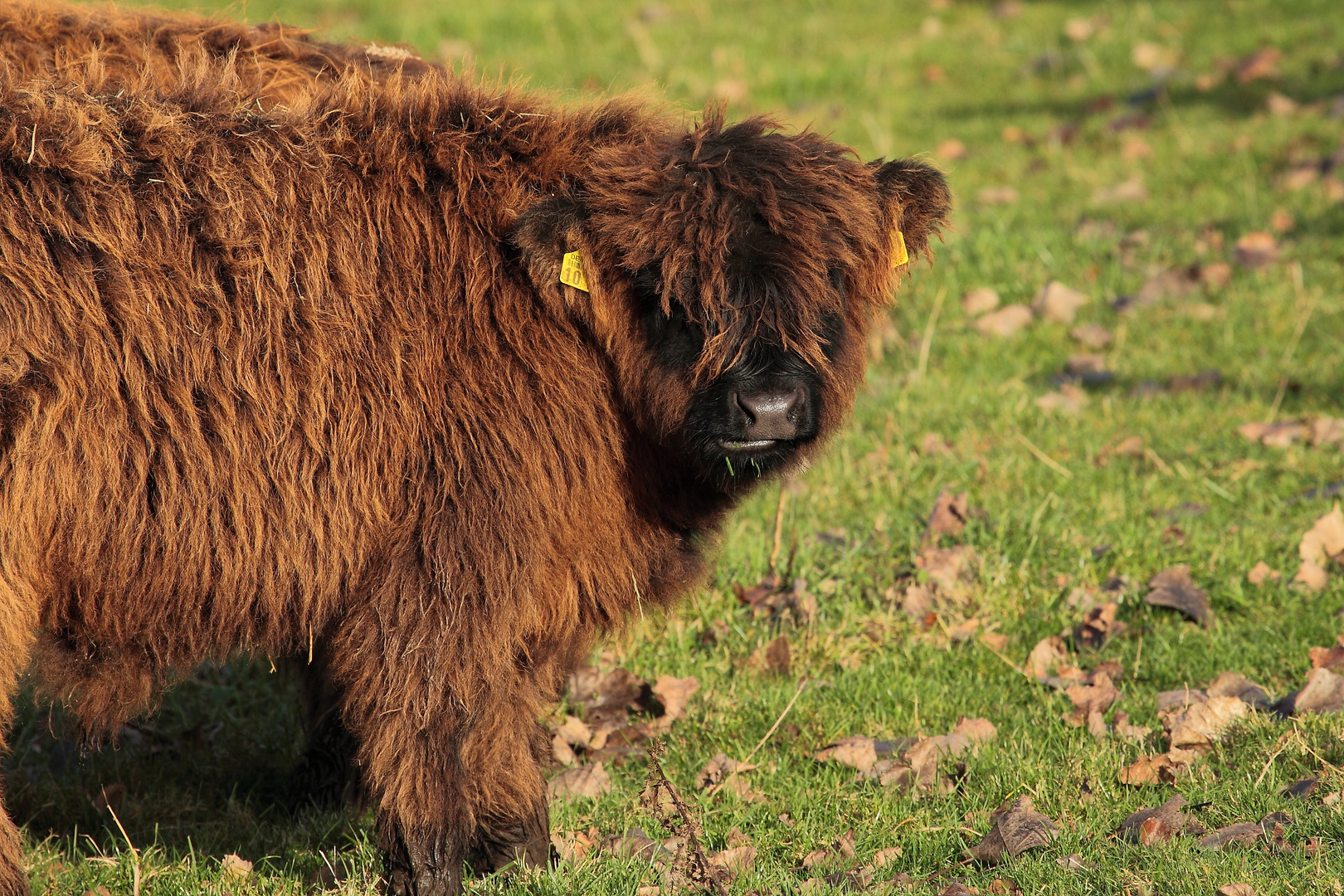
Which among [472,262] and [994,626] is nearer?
[472,262]

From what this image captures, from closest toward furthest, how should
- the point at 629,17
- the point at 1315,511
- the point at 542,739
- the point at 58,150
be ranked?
1. the point at 58,150
2. the point at 542,739
3. the point at 1315,511
4. the point at 629,17

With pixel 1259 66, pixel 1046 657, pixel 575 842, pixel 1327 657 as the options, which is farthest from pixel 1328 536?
pixel 1259 66

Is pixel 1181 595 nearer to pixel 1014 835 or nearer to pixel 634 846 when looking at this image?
pixel 1014 835

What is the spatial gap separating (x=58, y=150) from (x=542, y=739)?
230 cm

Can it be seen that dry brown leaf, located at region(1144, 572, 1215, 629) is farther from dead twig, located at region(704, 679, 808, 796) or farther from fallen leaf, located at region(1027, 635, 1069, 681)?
dead twig, located at region(704, 679, 808, 796)

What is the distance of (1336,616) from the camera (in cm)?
501

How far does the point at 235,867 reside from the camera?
4.14 meters

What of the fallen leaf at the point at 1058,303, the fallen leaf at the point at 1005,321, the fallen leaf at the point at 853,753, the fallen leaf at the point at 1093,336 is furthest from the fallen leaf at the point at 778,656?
the fallen leaf at the point at 1058,303

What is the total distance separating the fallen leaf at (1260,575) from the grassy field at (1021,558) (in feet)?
0.09

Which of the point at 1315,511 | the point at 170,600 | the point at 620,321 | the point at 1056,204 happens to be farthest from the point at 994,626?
the point at 1056,204

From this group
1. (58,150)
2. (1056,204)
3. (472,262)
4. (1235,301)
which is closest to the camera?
(58,150)

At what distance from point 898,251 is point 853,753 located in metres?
1.76

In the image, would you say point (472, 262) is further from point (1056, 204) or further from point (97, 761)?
point (1056, 204)

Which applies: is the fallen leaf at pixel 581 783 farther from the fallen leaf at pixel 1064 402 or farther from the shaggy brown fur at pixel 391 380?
the fallen leaf at pixel 1064 402
